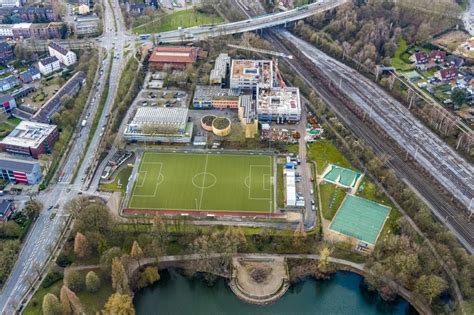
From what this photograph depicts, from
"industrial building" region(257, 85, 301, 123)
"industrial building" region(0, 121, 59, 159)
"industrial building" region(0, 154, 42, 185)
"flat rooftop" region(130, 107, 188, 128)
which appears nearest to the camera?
"industrial building" region(0, 154, 42, 185)

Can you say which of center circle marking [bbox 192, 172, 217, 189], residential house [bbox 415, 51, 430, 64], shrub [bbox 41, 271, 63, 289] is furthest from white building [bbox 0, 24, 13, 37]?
residential house [bbox 415, 51, 430, 64]

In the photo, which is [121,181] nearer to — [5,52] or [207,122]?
[207,122]

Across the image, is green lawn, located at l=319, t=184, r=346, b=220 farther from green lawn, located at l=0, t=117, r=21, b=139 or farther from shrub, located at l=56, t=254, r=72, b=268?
green lawn, located at l=0, t=117, r=21, b=139

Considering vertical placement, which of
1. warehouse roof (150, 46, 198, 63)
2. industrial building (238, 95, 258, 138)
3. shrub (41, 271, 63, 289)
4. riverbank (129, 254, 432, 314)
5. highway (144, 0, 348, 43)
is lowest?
riverbank (129, 254, 432, 314)

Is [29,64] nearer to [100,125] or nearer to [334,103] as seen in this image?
[100,125]

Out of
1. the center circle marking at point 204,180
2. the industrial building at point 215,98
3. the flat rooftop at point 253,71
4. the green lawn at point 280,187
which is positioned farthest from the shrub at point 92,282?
the flat rooftop at point 253,71
